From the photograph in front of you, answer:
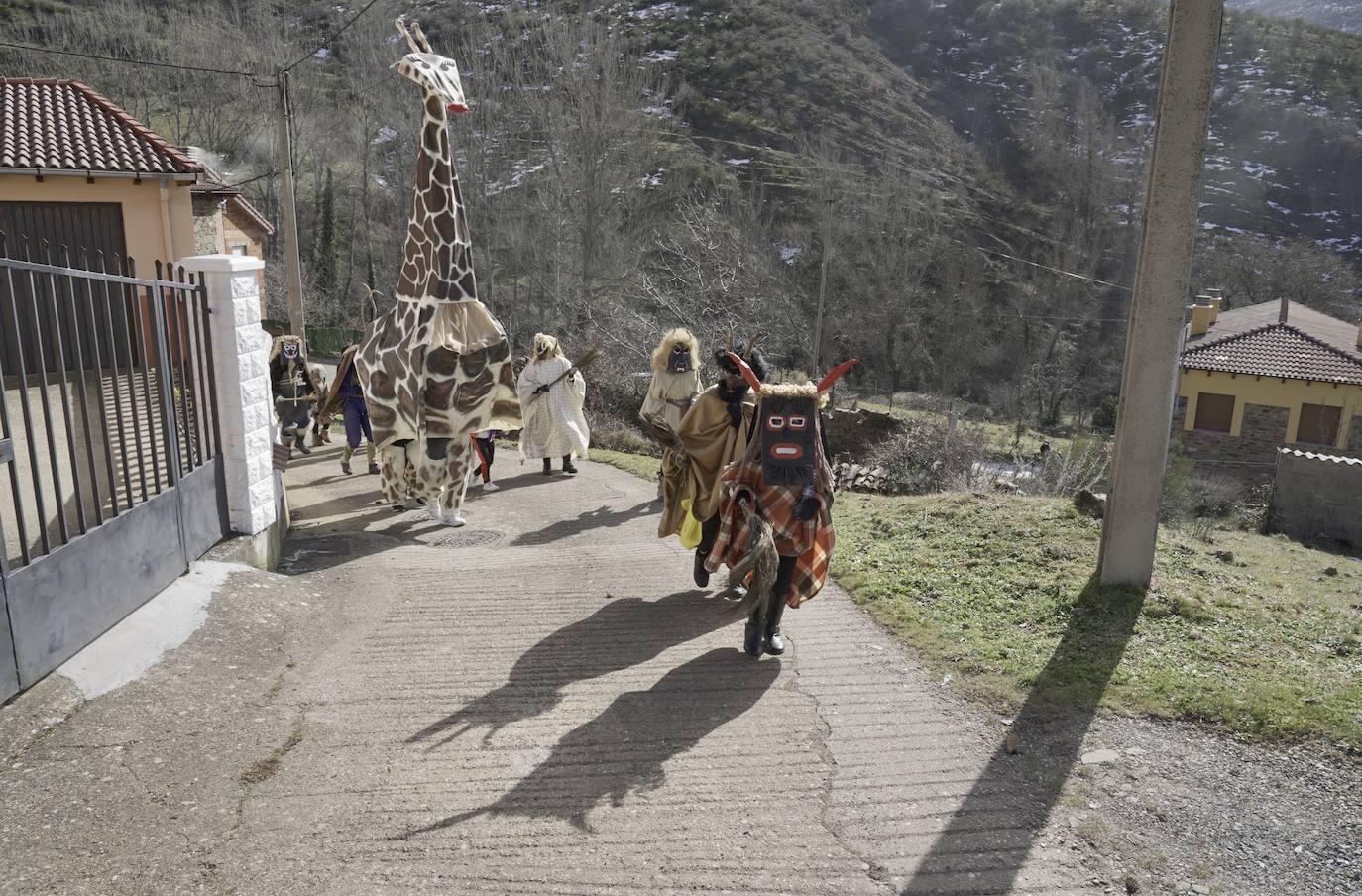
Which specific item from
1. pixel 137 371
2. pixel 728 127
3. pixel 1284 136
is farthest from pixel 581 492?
pixel 1284 136

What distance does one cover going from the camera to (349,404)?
11531 mm

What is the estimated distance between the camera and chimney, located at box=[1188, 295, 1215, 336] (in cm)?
3186

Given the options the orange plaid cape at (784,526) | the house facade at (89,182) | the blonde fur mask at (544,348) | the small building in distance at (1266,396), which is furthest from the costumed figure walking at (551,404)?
the small building in distance at (1266,396)

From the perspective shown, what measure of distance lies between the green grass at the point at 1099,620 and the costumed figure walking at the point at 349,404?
6090 millimetres

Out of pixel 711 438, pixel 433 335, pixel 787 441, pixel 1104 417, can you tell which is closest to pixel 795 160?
pixel 1104 417

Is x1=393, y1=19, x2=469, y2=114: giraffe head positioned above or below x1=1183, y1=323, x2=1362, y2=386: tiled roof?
above

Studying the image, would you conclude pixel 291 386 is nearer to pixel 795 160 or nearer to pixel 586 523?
pixel 586 523

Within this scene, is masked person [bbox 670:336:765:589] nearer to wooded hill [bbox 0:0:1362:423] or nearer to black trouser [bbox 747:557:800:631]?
black trouser [bbox 747:557:800:631]

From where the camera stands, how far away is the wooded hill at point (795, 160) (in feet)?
116

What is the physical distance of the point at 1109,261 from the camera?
54.2 meters

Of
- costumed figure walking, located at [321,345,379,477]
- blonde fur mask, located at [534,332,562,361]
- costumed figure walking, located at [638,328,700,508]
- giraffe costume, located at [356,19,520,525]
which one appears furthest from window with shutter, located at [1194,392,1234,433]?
giraffe costume, located at [356,19,520,525]

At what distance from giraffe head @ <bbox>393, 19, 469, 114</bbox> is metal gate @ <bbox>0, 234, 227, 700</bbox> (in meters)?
2.80

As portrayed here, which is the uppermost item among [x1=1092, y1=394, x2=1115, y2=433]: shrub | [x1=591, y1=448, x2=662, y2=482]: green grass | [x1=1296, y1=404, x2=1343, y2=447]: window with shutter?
[x1=591, y1=448, x2=662, y2=482]: green grass

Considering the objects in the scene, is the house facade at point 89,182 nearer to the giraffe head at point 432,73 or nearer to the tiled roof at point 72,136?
the tiled roof at point 72,136
